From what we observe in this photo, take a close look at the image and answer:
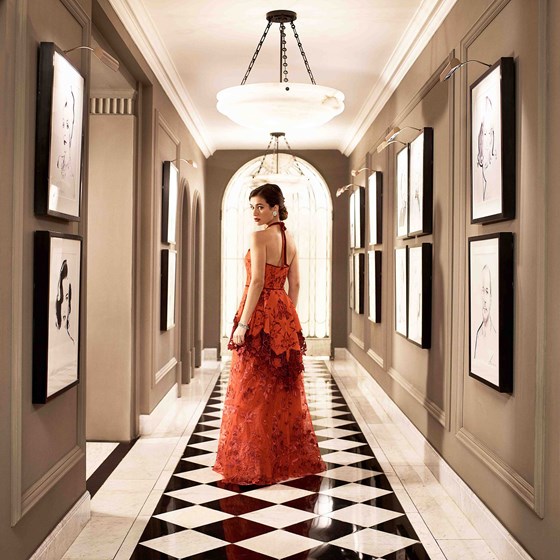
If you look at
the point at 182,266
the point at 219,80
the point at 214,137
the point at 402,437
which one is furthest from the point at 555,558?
the point at 214,137

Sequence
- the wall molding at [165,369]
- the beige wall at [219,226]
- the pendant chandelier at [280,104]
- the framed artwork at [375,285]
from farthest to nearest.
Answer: the beige wall at [219,226]
the framed artwork at [375,285]
the wall molding at [165,369]
the pendant chandelier at [280,104]

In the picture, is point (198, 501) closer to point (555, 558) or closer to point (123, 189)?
point (555, 558)

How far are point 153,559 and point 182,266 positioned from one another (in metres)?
5.87

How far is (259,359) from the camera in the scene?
4.74m

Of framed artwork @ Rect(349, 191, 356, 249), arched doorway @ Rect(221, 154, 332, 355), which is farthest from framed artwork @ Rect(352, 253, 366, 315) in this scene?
→ arched doorway @ Rect(221, 154, 332, 355)

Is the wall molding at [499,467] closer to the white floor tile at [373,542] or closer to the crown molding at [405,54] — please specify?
the white floor tile at [373,542]

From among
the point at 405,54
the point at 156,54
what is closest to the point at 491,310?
the point at 405,54

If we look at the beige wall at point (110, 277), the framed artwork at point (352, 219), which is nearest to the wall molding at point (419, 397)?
the beige wall at point (110, 277)

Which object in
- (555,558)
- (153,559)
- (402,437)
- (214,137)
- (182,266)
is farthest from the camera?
(214,137)

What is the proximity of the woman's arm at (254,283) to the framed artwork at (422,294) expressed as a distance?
1174mm

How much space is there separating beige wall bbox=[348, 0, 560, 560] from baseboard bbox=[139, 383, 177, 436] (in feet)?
6.98

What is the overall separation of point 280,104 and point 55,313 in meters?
1.97

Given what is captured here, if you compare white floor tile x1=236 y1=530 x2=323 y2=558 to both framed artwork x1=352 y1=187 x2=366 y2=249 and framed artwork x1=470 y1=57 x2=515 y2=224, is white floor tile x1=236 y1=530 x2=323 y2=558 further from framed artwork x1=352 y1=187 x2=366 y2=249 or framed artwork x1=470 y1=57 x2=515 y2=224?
framed artwork x1=352 y1=187 x2=366 y2=249

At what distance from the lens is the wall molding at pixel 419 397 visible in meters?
4.84
